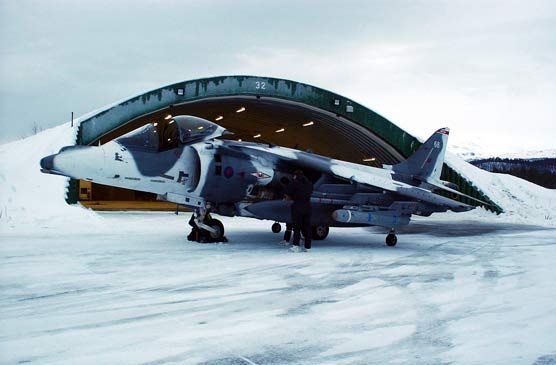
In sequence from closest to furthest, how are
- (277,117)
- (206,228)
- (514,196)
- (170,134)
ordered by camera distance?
(170,134), (206,228), (277,117), (514,196)

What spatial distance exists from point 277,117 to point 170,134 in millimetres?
16311

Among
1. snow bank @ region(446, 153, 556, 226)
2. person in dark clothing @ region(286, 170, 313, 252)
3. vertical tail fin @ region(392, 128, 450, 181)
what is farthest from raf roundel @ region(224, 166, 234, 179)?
snow bank @ region(446, 153, 556, 226)

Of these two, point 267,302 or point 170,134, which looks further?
point 170,134

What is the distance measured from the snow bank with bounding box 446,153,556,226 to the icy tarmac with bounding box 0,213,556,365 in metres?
15.4

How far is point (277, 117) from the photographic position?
90.0 feet

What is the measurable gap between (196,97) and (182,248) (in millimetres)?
11478

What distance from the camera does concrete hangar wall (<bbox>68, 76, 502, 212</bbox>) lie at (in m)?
20.4

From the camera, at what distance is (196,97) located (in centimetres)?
2120

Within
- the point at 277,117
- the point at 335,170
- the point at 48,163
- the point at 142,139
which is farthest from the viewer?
the point at 277,117

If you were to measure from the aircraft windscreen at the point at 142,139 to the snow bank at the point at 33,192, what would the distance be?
4889 mm

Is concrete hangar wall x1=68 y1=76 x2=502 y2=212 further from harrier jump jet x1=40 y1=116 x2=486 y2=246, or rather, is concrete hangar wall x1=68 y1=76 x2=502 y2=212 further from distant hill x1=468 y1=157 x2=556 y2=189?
distant hill x1=468 y1=157 x2=556 y2=189

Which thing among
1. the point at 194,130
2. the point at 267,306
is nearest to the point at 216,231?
the point at 194,130

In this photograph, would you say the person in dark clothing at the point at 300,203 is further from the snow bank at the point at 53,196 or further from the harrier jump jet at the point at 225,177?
the snow bank at the point at 53,196

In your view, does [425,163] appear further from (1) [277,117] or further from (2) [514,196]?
(2) [514,196]
